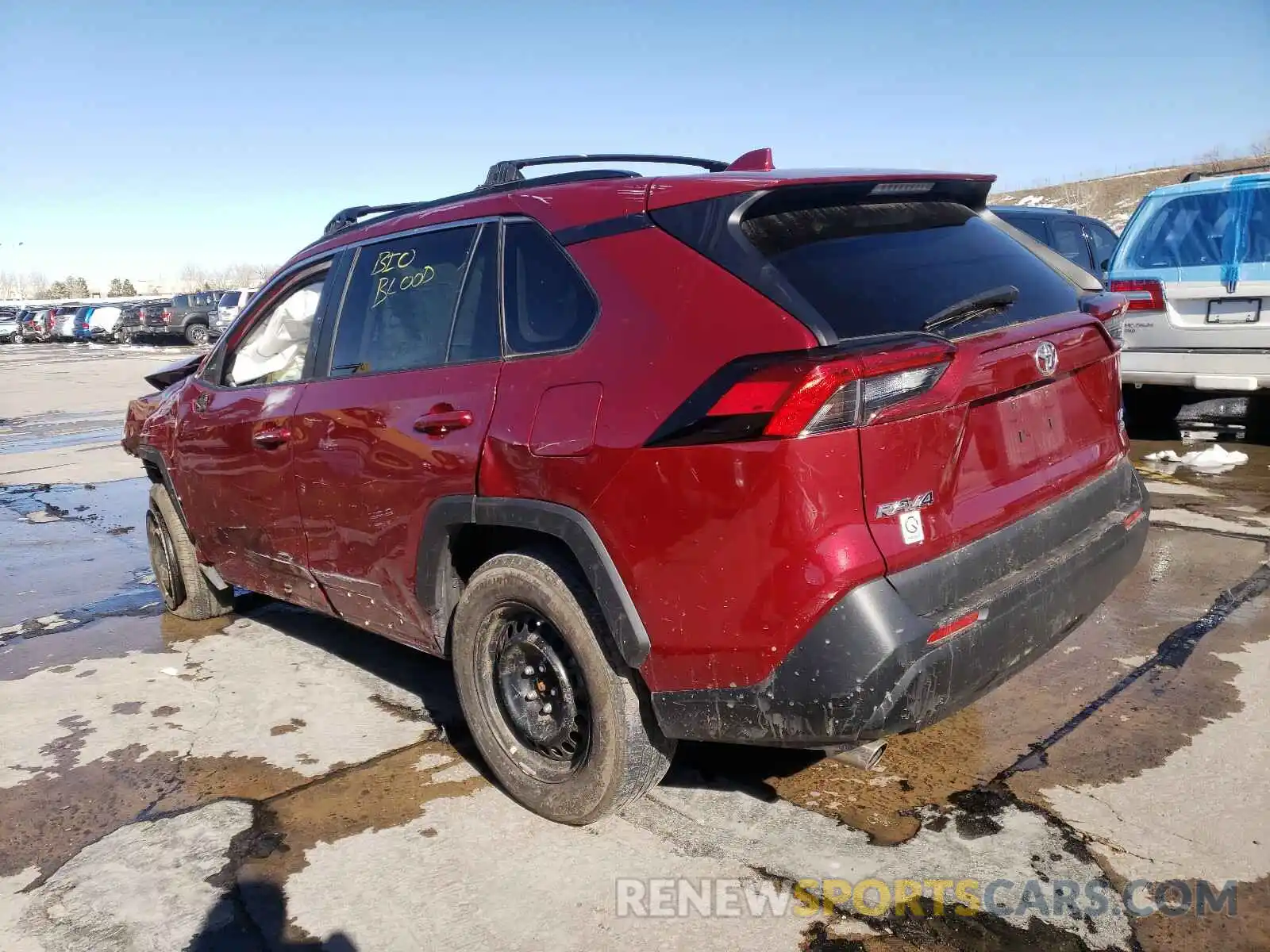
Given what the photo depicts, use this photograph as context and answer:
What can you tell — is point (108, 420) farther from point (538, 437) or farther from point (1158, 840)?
point (1158, 840)

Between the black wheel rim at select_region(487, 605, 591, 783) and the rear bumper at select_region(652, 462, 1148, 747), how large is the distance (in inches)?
15.0

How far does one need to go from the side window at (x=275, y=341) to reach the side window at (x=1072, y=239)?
9.72m

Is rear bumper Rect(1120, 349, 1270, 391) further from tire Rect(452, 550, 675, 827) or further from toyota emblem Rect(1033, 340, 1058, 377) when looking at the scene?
tire Rect(452, 550, 675, 827)

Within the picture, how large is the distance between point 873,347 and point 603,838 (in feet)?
5.44

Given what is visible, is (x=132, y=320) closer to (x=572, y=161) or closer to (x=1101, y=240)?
(x=1101, y=240)

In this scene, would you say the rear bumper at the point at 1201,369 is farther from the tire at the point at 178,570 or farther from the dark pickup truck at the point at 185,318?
the dark pickup truck at the point at 185,318

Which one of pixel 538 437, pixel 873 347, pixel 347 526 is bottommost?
pixel 347 526

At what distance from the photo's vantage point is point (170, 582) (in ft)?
17.3

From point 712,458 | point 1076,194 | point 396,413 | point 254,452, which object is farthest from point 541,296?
point 1076,194

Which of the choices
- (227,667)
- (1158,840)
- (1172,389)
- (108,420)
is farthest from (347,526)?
(108,420)

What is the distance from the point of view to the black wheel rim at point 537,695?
116 inches

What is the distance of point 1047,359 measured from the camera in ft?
9.10

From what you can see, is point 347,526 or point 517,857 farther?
point 347,526

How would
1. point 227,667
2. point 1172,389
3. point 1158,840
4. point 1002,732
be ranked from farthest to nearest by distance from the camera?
point 1172,389 → point 227,667 → point 1002,732 → point 1158,840
